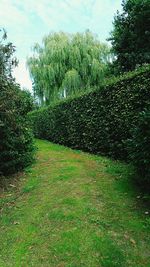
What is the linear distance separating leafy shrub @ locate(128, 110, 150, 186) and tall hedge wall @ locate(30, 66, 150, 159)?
5.95ft

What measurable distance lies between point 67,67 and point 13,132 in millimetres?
15545

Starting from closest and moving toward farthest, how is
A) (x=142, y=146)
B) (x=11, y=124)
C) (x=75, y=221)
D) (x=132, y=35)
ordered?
(x=75, y=221) < (x=142, y=146) < (x=11, y=124) < (x=132, y=35)

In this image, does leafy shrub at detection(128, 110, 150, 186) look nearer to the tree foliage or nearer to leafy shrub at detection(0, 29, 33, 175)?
leafy shrub at detection(0, 29, 33, 175)

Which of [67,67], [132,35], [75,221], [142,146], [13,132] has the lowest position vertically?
[75,221]

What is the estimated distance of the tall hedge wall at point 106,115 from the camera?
10375 mm

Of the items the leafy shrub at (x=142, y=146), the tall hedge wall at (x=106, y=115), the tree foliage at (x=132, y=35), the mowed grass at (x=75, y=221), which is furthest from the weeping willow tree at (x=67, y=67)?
the leafy shrub at (x=142, y=146)


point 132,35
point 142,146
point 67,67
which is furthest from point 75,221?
point 67,67

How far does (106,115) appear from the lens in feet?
39.2

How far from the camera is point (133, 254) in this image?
543 centimetres

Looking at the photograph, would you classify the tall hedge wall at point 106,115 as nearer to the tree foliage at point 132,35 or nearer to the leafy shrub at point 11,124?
the leafy shrub at point 11,124

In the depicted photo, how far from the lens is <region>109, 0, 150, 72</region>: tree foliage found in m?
20.4

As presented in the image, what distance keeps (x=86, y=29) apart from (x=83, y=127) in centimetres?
1481

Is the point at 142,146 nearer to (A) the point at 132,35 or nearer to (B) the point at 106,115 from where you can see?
(B) the point at 106,115

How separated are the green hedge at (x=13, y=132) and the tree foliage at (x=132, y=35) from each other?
11.1 m
